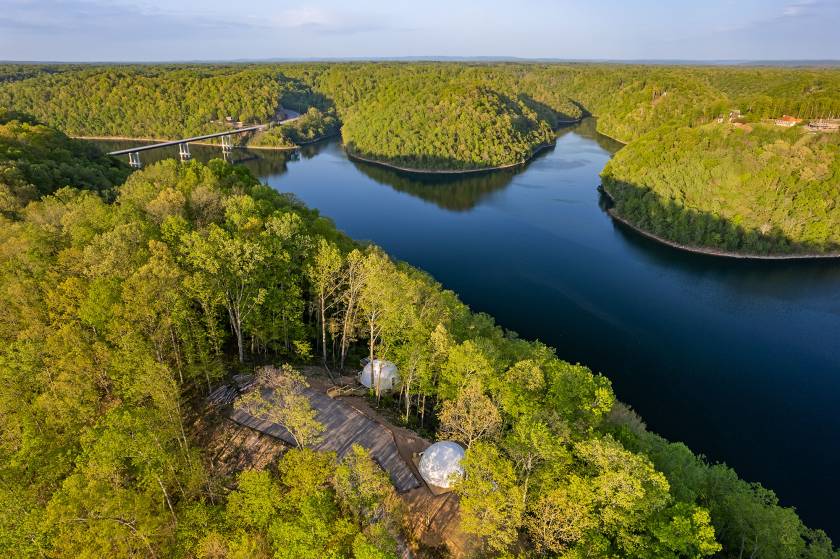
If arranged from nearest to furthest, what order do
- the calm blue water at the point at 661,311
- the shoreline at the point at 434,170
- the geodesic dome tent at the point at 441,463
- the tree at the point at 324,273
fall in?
the geodesic dome tent at the point at 441,463, the tree at the point at 324,273, the calm blue water at the point at 661,311, the shoreline at the point at 434,170

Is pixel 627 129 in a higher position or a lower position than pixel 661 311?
higher

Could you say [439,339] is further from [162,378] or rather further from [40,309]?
[40,309]

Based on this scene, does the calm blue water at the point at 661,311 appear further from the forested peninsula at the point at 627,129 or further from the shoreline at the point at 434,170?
the shoreline at the point at 434,170

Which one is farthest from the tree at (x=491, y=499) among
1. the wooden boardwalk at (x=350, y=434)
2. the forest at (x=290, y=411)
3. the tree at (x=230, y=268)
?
the tree at (x=230, y=268)

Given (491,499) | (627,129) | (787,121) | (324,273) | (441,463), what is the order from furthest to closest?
1. (627,129)
2. (787,121)
3. (324,273)
4. (441,463)
5. (491,499)

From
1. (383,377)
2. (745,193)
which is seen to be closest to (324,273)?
(383,377)

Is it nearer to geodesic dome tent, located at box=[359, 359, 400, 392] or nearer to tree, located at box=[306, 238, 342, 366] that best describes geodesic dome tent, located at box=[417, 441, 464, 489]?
geodesic dome tent, located at box=[359, 359, 400, 392]

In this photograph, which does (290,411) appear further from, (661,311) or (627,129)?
(627,129)
